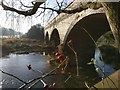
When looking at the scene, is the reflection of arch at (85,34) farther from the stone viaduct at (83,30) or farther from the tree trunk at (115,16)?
the tree trunk at (115,16)

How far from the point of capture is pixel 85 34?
1332 centimetres

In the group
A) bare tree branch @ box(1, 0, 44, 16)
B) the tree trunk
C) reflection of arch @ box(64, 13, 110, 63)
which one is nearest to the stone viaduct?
reflection of arch @ box(64, 13, 110, 63)

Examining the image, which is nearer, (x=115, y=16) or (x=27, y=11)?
(x=115, y=16)

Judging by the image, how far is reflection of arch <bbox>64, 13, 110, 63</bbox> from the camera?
11.6 m

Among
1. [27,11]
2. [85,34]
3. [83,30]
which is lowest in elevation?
[85,34]

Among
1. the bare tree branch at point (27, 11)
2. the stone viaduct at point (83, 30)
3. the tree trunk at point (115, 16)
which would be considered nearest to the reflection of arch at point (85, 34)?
the stone viaduct at point (83, 30)

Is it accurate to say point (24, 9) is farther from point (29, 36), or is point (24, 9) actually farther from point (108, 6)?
point (29, 36)

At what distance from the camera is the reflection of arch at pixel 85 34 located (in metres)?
11.6

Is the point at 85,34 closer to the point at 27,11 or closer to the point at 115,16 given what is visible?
the point at 27,11

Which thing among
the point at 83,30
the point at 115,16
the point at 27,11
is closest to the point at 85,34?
the point at 83,30

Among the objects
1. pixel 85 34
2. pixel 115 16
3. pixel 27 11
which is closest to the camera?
pixel 115 16

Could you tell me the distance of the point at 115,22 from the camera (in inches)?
96.0

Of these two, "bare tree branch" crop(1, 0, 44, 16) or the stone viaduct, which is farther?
the stone viaduct

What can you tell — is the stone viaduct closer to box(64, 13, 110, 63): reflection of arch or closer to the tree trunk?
box(64, 13, 110, 63): reflection of arch
